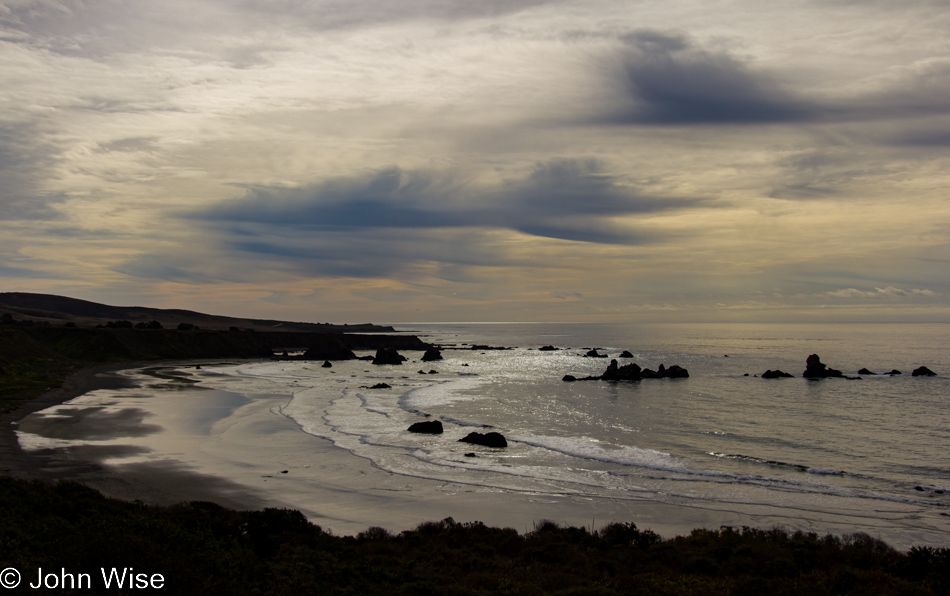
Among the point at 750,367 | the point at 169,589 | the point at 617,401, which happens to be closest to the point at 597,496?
the point at 169,589

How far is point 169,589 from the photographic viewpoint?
910cm

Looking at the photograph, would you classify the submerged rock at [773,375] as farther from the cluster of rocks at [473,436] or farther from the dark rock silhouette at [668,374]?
the cluster of rocks at [473,436]

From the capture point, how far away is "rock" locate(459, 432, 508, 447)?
3067 centimetres

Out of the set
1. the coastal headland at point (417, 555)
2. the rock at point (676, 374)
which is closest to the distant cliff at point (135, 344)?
the coastal headland at point (417, 555)

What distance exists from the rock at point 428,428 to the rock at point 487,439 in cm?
253

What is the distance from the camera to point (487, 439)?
31.2 m

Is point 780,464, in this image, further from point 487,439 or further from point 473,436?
point 473,436

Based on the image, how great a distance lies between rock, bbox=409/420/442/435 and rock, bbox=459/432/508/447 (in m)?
2.53

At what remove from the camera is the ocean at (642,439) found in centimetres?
2095

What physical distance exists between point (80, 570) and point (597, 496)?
16816mm

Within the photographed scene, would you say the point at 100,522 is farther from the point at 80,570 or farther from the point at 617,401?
the point at 617,401

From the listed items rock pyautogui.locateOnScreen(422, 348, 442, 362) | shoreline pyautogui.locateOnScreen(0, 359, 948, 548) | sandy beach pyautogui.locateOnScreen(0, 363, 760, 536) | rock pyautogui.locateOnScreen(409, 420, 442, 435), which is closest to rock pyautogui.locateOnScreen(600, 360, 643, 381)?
rock pyautogui.locateOnScreen(409, 420, 442, 435)

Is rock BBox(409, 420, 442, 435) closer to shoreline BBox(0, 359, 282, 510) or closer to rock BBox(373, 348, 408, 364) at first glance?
shoreline BBox(0, 359, 282, 510)

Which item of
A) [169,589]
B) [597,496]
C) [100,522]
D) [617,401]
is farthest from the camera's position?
[617,401]
